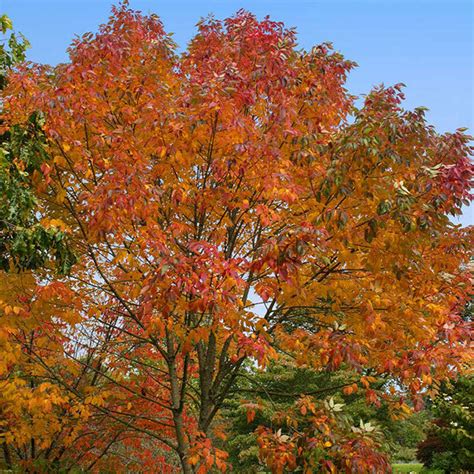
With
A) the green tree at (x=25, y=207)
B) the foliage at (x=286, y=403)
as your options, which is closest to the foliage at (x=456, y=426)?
the foliage at (x=286, y=403)

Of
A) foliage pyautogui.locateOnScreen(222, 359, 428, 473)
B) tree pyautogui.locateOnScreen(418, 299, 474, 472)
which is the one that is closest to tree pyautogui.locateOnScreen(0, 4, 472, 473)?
tree pyautogui.locateOnScreen(418, 299, 474, 472)

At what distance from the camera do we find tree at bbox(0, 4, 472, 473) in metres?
4.91

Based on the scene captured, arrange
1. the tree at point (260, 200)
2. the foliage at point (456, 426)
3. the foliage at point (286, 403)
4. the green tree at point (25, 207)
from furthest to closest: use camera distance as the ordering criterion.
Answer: the foliage at point (286, 403) < the foliage at point (456, 426) < the green tree at point (25, 207) < the tree at point (260, 200)

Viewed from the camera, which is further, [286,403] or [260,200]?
[286,403]

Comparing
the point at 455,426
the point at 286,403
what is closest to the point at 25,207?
the point at 286,403

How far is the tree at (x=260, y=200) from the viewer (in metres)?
4.91

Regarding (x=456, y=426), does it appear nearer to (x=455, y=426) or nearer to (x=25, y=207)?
(x=455, y=426)

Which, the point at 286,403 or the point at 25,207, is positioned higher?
the point at 25,207

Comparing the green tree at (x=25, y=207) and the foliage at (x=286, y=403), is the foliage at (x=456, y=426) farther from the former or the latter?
the green tree at (x=25, y=207)

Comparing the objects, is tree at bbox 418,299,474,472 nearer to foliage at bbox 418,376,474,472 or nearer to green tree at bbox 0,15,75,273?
foliage at bbox 418,376,474,472

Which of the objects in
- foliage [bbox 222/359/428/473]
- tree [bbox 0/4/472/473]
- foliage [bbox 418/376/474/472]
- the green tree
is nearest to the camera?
tree [bbox 0/4/472/473]

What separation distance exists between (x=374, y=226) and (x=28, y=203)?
4.34 m

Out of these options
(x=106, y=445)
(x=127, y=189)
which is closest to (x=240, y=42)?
(x=127, y=189)

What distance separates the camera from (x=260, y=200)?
259 inches
